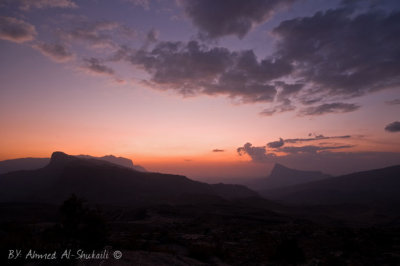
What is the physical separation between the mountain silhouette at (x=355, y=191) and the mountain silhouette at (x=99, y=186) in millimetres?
31292

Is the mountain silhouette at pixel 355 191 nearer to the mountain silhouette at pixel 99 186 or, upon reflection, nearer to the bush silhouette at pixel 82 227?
the mountain silhouette at pixel 99 186

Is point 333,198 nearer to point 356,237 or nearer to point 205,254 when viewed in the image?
point 356,237

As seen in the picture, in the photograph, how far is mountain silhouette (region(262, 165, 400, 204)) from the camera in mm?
104125

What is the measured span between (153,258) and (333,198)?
4763 inches

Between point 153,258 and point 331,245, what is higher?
point 153,258

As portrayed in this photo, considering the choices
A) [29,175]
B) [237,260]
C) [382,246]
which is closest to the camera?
[237,260]

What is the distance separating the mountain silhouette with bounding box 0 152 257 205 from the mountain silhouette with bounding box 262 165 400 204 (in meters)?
31.3

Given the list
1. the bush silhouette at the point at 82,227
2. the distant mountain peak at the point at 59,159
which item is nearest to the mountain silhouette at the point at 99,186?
the distant mountain peak at the point at 59,159

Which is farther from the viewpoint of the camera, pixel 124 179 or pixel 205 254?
pixel 124 179

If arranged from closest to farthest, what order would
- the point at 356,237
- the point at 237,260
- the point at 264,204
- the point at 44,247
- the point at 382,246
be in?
the point at 44,247
the point at 237,260
the point at 382,246
the point at 356,237
the point at 264,204

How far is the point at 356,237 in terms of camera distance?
17781 millimetres

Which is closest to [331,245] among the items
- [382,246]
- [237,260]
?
[382,246]

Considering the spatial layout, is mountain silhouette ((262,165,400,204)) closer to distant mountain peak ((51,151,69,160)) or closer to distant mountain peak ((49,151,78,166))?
distant mountain peak ((49,151,78,166))

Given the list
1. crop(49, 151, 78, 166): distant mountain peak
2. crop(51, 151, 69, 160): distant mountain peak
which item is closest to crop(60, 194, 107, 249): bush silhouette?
crop(49, 151, 78, 166): distant mountain peak
